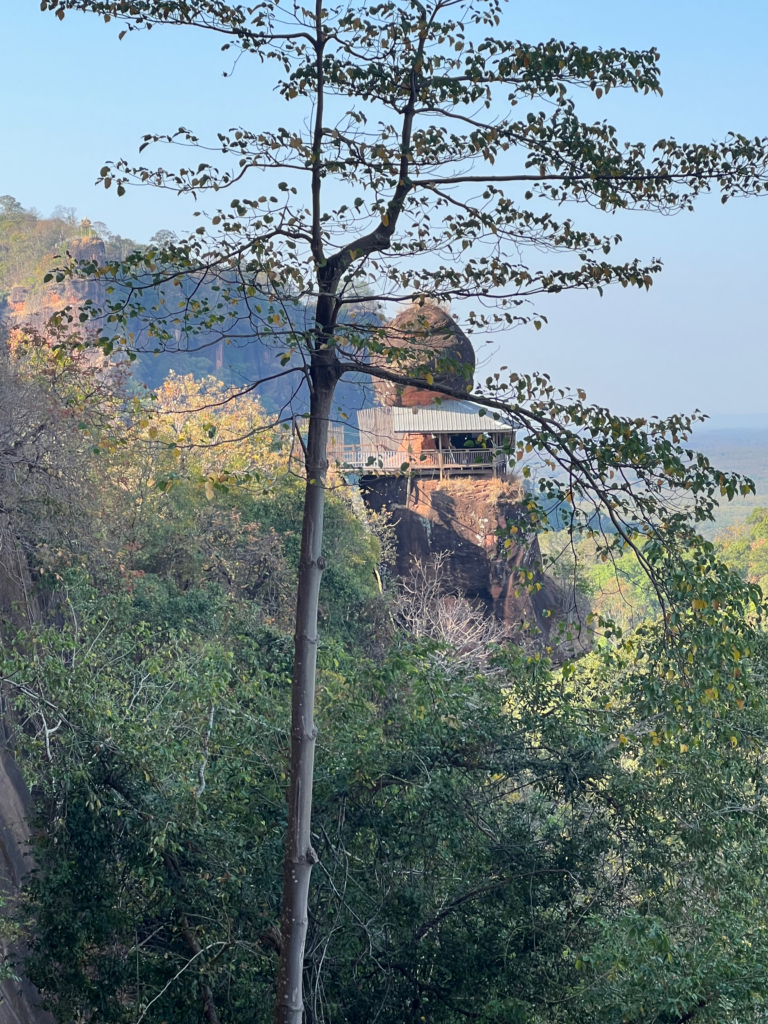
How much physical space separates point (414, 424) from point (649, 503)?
18.6m

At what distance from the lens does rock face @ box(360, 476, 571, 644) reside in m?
22.9

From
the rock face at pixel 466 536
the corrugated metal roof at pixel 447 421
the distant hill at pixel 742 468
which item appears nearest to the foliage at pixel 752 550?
the rock face at pixel 466 536

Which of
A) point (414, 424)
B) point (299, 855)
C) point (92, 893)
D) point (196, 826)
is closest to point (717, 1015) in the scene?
point (299, 855)

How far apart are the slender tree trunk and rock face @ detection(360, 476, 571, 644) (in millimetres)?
17666

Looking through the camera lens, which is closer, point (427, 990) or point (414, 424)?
point (427, 990)

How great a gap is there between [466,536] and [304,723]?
18.3m

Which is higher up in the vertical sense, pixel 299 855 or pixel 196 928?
pixel 299 855

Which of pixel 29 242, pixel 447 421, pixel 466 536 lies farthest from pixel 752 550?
pixel 29 242

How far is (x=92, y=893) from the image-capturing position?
629 cm

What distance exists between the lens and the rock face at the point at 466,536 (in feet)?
75.1

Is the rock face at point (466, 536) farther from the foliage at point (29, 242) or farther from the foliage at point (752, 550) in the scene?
the foliage at point (29, 242)

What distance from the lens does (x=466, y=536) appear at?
23.0m

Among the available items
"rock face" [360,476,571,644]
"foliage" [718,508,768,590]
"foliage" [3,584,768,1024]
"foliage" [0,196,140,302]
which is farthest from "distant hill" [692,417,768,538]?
"foliage" [3,584,768,1024]

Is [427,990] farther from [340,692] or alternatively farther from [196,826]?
[340,692]
